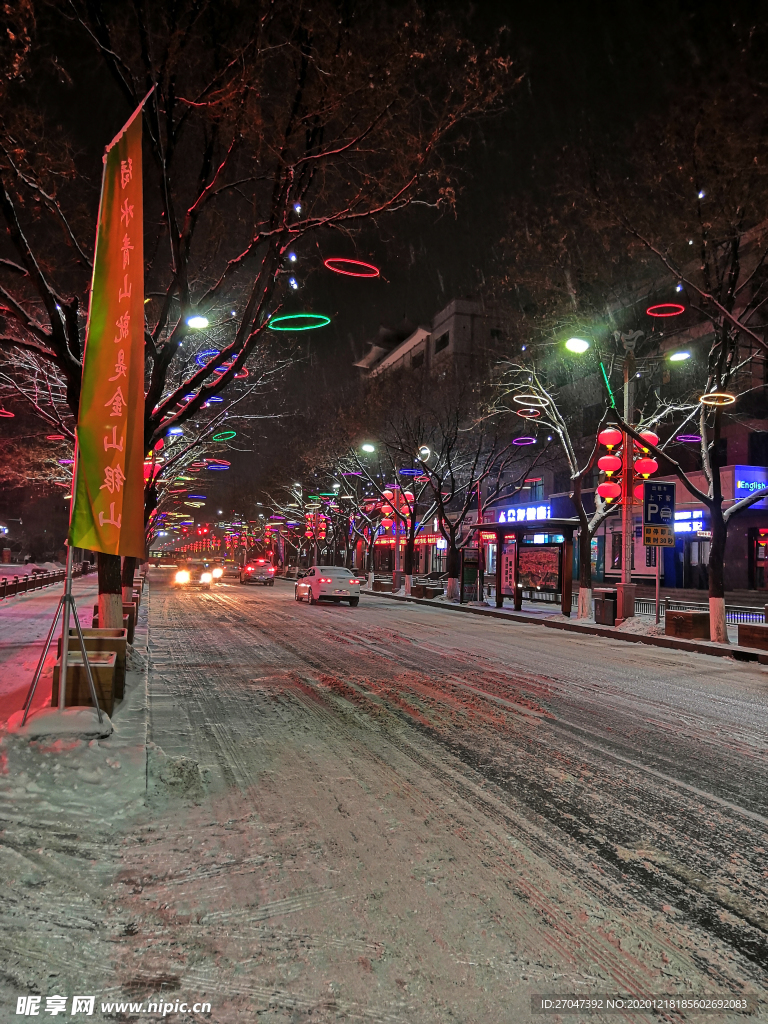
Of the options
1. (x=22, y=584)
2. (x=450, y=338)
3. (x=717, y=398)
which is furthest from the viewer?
(x=450, y=338)

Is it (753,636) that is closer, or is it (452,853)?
(452,853)

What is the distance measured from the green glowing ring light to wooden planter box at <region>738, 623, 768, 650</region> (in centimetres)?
1137

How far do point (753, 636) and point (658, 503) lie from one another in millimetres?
4556

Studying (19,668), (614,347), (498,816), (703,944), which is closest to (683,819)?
(498,816)

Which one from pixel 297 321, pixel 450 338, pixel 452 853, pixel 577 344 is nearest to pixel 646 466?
pixel 577 344

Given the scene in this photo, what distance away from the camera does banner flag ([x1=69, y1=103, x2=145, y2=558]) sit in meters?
6.30

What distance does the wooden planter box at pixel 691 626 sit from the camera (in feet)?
55.7

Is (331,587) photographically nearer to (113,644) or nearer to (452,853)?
(113,644)

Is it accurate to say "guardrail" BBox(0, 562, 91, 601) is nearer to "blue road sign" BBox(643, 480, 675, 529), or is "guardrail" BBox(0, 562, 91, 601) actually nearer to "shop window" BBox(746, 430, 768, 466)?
"blue road sign" BBox(643, 480, 675, 529)

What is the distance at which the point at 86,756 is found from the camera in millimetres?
5320

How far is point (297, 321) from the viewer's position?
13.1m

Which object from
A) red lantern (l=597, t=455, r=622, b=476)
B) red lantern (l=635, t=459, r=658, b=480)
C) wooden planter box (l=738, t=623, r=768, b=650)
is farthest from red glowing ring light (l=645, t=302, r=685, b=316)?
wooden planter box (l=738, t=623, r=768, b=650)

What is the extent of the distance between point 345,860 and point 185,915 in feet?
3.36

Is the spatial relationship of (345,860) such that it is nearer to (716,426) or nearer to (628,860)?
(628,860)
